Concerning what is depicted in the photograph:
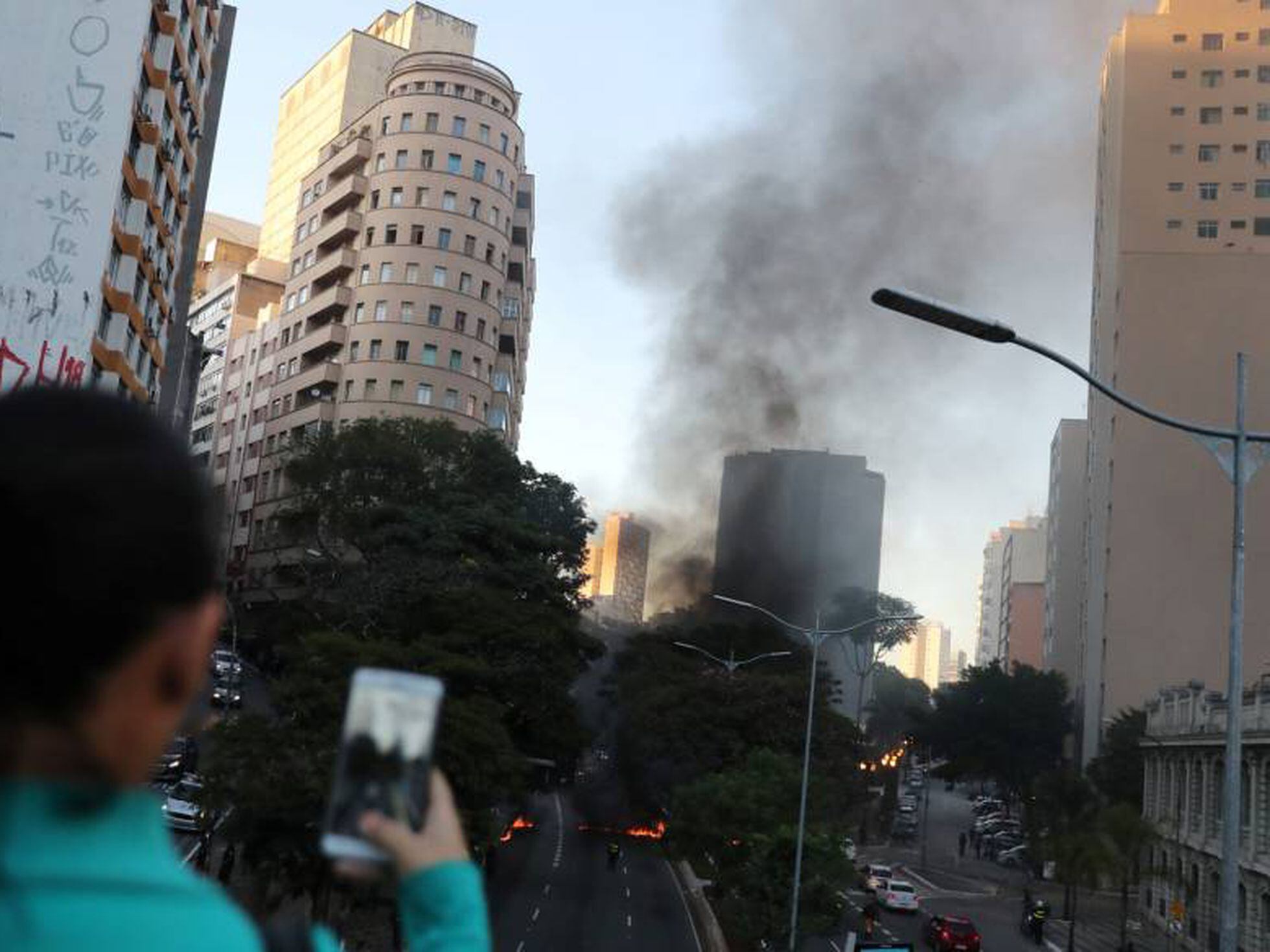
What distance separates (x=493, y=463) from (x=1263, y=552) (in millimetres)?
42555

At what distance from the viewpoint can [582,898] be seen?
45.2 metres

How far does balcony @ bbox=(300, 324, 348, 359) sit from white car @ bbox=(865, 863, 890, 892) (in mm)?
43819

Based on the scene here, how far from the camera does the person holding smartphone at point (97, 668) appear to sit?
1.13 meters

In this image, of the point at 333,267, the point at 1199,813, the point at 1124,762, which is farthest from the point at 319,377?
the point at 1199,813

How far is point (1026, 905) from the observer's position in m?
48.5

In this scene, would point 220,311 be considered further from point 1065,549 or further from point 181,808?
point 181,808

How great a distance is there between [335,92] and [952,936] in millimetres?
88285

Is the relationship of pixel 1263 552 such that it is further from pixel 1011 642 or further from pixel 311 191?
pixel 1011 642

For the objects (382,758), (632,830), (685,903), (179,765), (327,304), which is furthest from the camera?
(327,304)

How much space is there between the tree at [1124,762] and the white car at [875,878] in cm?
1489

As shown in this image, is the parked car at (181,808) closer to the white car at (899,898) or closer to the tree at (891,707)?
the white car at (899,898)

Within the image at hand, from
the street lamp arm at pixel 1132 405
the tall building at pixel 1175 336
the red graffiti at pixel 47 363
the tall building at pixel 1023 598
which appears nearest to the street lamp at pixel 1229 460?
the street lamp arm at pixel 1132 405

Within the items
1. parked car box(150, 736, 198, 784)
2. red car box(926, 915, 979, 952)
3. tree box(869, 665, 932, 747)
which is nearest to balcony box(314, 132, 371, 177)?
parked car box(150, 736, 198, 784)

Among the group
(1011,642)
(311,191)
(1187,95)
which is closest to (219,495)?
(311,191)
